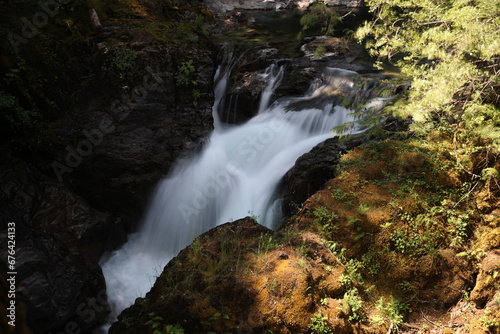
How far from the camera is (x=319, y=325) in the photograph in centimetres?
374

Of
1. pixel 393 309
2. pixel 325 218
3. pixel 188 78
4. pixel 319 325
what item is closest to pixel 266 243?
pixel 325 218

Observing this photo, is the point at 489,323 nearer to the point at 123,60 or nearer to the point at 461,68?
the point at 461,68

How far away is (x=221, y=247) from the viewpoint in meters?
4.83

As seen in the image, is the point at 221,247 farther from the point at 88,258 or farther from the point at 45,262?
→ the point at 88,258

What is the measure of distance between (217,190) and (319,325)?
227 inches

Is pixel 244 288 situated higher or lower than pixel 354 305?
higher

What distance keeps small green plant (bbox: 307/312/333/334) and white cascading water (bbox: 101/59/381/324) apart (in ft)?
12.7

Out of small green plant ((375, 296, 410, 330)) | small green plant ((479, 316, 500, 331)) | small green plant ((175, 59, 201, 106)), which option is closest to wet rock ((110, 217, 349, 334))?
small green plant ((375, 296, 410, 330))

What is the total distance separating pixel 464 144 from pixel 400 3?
118 inches

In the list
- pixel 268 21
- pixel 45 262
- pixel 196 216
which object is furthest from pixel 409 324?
pixel 268 21

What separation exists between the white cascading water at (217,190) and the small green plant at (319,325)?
387cm

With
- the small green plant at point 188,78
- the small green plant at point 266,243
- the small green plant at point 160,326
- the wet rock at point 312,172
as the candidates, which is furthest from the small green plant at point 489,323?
the small green plant at point 188,78

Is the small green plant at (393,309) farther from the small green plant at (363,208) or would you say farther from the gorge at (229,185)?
the small green plant at (363,208)

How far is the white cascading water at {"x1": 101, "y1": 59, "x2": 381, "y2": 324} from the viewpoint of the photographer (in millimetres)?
7832
